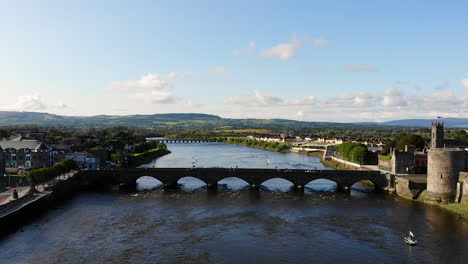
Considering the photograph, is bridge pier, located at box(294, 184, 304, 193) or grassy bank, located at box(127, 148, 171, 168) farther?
grassy bank, located at box(127, 148, 171, 168)

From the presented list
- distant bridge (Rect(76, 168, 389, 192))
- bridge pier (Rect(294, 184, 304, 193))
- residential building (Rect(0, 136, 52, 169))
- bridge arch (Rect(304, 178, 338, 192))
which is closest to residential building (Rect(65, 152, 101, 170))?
residential building (Rect(0, 136, 52, 169))

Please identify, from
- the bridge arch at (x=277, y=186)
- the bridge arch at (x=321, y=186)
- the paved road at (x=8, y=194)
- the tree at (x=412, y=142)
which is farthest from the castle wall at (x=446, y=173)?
the paved road at (x=8, y=194)

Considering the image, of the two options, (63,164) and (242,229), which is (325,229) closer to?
(242,229)

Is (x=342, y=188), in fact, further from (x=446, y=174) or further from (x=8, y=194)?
(x=8, y=194)

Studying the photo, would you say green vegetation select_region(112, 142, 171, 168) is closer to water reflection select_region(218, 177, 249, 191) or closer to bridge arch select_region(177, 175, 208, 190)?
bridge arch select_region(177, 175, 208, 190)

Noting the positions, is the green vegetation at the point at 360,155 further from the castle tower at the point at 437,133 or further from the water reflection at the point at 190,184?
the water reflection at the point at 190,184

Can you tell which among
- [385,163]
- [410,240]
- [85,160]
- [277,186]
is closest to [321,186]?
[277,186]
